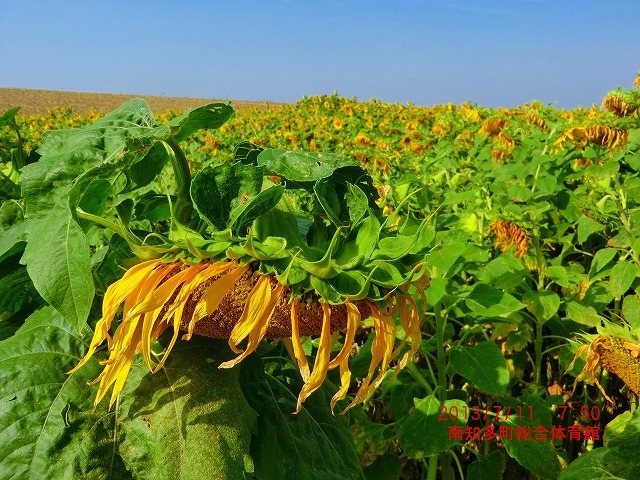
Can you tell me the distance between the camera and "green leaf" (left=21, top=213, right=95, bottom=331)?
2.62ft

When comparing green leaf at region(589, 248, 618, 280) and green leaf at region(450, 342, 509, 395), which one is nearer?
green leaf at region(450, 342, 509, 395)

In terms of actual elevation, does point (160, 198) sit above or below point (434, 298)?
above

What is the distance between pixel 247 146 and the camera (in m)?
0.94

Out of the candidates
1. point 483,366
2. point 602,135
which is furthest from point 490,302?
point 602,135

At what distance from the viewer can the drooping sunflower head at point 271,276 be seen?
30.0 inches

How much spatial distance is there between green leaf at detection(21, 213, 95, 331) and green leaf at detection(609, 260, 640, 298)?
78.5 inches

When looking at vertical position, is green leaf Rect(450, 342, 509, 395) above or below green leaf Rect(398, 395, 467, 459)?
above

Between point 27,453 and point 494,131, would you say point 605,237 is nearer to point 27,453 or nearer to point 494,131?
point 494,131

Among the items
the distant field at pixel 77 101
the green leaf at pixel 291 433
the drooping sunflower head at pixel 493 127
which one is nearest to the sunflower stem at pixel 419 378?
the green leaf at pixel 291 433

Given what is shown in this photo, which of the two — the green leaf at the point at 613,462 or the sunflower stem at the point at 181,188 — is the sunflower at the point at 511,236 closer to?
the green leaf at the point at 613,462

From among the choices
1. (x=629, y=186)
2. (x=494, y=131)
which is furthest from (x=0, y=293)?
(x=494, y=131)

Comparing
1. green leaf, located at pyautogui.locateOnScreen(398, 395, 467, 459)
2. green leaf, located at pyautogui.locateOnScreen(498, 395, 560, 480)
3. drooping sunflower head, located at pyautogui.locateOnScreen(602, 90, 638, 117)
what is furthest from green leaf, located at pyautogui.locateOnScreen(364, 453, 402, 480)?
drooping sunflower head, located at pyautogui.locateOnScreen(602, 90, 638, 117)

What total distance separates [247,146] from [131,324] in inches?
11.4
